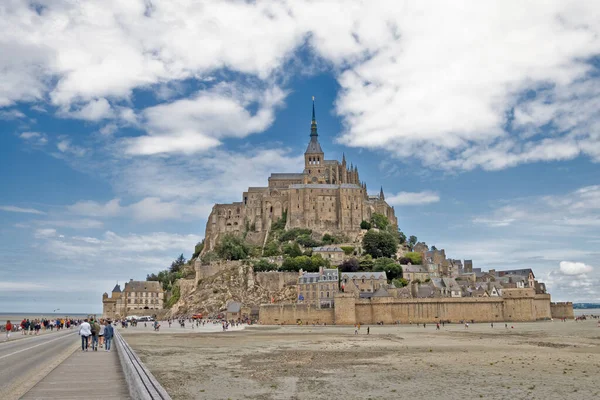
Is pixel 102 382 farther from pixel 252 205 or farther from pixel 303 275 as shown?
pixel 252 205

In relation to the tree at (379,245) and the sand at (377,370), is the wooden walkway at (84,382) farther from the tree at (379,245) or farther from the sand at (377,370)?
the tree at (379,245)

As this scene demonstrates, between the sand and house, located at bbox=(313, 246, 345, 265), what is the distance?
47.6 m

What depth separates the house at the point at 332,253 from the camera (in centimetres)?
8069

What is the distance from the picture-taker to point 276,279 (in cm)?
7519

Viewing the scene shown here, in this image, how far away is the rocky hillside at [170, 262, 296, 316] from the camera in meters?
73.6

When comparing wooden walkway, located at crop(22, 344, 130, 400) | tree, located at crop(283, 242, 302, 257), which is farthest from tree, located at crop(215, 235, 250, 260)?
wooden walkway, located at crop(22, 344, 130, 400)

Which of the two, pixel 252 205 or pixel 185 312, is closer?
pixel 185 312


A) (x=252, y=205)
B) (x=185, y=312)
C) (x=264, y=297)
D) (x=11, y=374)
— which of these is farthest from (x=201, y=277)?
(x=11, y=374)

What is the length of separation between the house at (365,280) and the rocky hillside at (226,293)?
7.85m

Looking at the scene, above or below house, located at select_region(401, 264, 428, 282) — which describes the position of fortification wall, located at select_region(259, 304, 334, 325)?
below

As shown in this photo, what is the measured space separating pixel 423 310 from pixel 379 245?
23.9 meters

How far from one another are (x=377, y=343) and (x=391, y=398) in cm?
1995

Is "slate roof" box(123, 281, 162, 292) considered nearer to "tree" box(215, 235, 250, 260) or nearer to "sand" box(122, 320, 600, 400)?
"tree" box(215, 235, 250, 260)

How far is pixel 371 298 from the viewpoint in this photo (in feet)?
202
